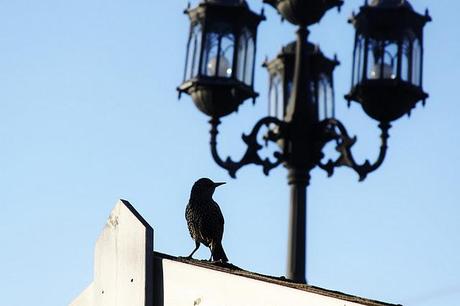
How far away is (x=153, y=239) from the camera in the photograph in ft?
12.6

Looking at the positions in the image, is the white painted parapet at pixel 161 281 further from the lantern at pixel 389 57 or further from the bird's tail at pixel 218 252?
the lantern at pixel 389 57

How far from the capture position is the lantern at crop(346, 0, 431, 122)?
12.3 m

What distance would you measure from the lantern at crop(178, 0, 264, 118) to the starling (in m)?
6.50

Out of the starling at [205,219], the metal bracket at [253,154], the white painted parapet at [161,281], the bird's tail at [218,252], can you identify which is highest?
the metal bracket at [253,154]

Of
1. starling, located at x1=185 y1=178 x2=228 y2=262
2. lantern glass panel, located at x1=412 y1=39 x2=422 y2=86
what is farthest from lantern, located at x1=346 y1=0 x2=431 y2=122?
starling, located at x1=185 y1=178 x2=228 y2=262

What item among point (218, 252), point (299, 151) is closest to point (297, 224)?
point (299, 151)

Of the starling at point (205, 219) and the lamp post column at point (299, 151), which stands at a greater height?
the lamp post column at point (299, 151)

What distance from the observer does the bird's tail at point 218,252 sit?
208 inches

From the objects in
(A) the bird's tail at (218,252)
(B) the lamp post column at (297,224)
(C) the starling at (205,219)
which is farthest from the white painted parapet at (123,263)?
(B) the lamp post column at (297,224)

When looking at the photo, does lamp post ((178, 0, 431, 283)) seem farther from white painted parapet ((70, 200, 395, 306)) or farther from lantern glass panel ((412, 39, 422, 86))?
white painted parapet ((70, 200, 395, 306))

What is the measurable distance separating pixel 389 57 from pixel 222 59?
120 centimetres

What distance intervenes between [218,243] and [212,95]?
670 cm

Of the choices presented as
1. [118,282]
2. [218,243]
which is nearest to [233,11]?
[218,243]

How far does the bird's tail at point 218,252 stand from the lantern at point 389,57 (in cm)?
679
